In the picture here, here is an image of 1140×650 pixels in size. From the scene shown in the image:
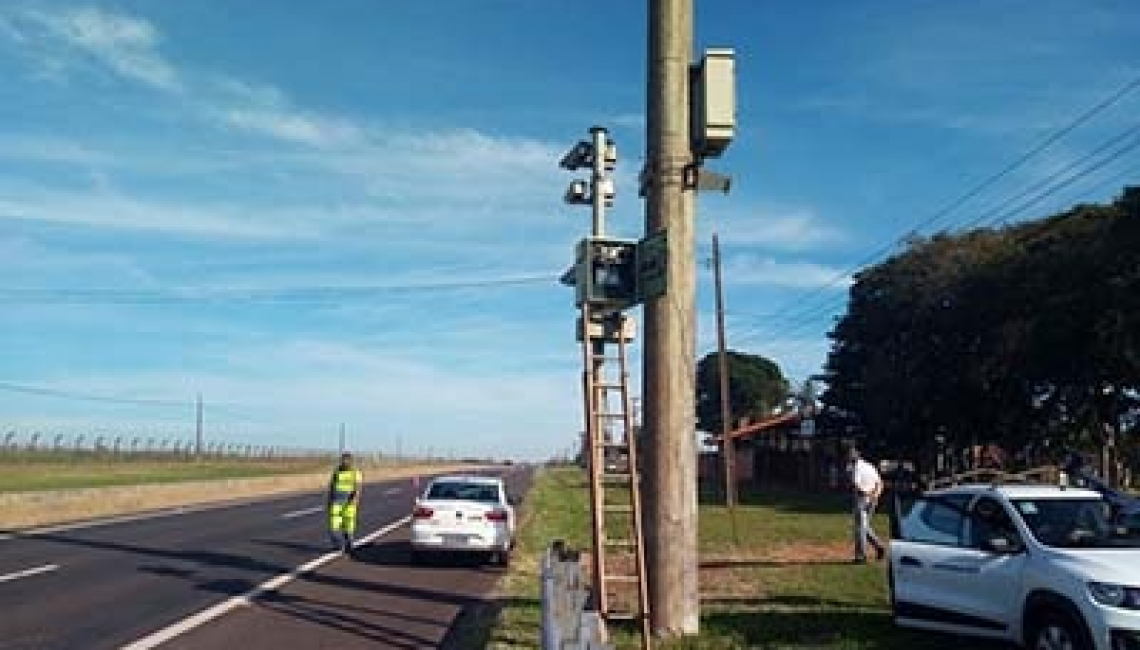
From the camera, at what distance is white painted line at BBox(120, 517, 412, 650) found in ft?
40.7

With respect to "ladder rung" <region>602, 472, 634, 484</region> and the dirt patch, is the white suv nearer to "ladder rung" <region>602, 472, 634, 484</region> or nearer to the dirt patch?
"ladder rung" <region>602, 472, 634, 484</region>

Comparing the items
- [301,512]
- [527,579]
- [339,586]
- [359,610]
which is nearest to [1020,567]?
[359,610]

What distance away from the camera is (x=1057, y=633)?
10.1m

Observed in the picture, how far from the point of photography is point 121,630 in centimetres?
1306

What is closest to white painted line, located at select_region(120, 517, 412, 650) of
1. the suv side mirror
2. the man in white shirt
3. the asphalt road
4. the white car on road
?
the asphalt road

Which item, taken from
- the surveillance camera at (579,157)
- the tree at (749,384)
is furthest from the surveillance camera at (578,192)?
the tree at (749,384)

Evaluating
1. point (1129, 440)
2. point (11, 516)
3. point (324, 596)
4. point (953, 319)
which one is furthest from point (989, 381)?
point (324, 596)

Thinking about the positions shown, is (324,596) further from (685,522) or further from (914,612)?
(914,612)

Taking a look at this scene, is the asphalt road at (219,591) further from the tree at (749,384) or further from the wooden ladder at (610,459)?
the tree at (749,384)

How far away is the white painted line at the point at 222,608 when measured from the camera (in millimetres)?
12406

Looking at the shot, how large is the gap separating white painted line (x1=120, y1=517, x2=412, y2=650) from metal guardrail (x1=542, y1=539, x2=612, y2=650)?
4.24 m

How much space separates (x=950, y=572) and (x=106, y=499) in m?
31.5

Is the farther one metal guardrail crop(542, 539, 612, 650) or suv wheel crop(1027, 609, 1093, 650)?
suv wheel crop(1027, 609, 1093, 650)

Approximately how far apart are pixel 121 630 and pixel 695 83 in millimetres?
7393
